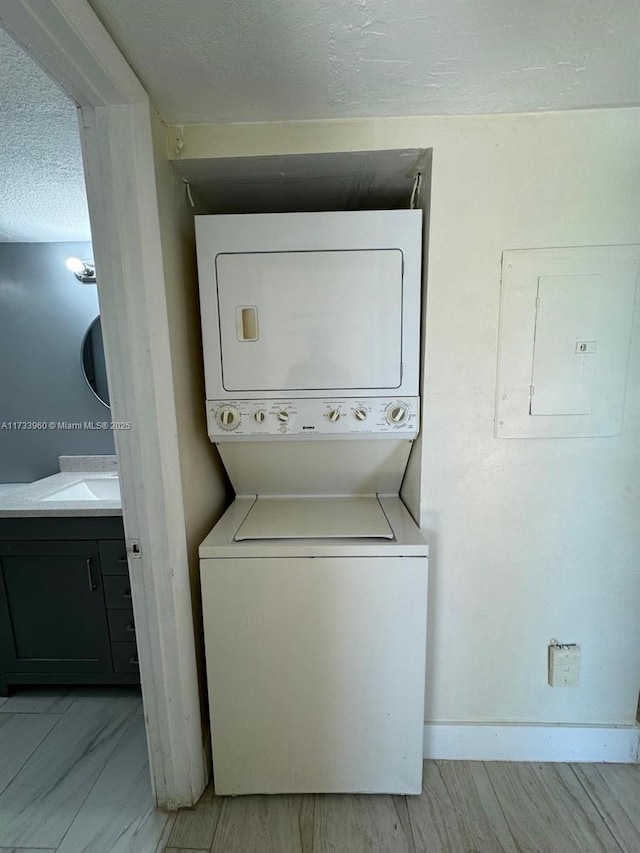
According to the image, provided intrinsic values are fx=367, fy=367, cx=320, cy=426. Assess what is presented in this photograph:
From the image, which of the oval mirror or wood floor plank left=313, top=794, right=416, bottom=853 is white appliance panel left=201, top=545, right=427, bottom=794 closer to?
wood floor plank left=313, top=794, right=416, bottom=853

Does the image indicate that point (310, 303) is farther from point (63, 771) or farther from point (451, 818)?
point (63, 771)

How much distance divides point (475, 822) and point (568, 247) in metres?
1.95

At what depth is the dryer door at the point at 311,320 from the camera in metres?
1.23

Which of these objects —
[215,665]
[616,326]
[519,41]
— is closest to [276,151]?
[519,41]

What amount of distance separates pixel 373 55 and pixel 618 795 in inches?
97.5

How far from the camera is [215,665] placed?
1246 millimetres

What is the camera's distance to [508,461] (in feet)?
4.29

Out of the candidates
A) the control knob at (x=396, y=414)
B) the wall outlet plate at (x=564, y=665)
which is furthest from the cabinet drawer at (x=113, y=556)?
the wall outlet plate at (x=564, y=665)

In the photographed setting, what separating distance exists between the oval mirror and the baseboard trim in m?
2.31

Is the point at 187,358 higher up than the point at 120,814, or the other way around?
the point at 187,358

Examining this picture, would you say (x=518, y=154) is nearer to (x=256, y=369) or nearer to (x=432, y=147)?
(x=432, y=147)

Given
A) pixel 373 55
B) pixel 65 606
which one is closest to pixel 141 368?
pixel 373 55

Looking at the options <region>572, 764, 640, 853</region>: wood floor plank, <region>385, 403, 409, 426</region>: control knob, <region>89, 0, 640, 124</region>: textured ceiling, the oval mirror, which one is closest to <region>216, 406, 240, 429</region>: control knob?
<region>385, 403, 409, 426</region>: control knob

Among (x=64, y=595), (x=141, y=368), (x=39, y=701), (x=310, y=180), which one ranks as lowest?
(x=39, y=701)
